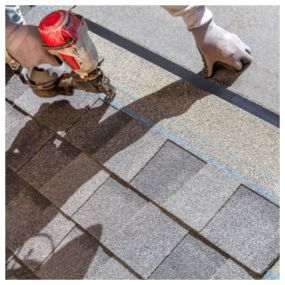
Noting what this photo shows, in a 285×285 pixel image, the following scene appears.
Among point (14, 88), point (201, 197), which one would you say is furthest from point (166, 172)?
point (14, 88)

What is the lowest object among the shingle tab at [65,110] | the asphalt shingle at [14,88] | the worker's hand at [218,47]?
the shingle tab at [65,110]

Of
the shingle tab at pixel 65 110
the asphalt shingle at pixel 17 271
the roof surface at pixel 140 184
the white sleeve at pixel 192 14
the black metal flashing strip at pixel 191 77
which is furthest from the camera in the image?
the shingle tab at pixel 65 110

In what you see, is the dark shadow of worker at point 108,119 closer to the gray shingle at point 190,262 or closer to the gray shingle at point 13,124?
the gray shingle at point 13,124

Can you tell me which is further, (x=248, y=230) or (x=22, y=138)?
(x=22, y=138)

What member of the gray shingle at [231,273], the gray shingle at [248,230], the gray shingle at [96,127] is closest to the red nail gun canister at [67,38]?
the gray shingle at [96,127]

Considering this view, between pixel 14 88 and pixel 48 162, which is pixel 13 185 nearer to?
→ pixel 48 162

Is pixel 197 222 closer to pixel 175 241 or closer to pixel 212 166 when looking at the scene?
pixel 175 241
